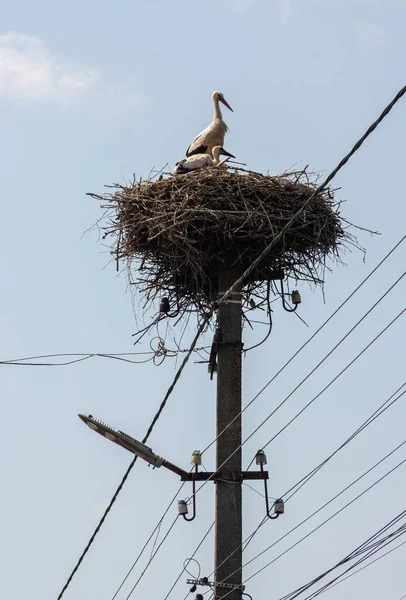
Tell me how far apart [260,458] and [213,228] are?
2002 mm

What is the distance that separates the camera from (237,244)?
10914 millimetres

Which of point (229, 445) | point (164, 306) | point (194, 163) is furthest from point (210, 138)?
point (229, 445)

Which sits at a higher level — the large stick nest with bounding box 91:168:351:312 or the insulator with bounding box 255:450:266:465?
the large stick nest with bounding box 91:168:351:312

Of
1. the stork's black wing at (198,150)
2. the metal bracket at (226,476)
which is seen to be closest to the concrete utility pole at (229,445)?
the metal bracket at (226,476)

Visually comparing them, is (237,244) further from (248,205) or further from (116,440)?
(116,440)

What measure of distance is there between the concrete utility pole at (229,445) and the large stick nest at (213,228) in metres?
0.34

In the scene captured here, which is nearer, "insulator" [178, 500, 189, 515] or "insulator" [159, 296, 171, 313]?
"insulator" [178, 500, 189, 515]

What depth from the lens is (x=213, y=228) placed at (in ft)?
35.5

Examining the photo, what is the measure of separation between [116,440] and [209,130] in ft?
18.1

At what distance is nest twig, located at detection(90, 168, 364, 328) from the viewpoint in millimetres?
10891

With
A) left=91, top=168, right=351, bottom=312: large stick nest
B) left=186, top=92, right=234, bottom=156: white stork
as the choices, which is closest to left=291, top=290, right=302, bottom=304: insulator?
left=91, top=168, right=351, bottom=312: large stick nest

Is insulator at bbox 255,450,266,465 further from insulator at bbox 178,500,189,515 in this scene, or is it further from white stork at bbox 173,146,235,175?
white stork at bbox 173,146,235,175

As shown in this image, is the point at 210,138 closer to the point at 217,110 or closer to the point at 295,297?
the point at 217,110

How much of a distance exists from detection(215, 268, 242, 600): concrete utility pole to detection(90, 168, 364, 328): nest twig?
34 cm
